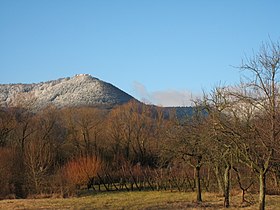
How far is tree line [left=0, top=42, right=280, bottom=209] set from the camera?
1326 centimetres

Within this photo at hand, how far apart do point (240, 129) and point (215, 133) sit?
147cm

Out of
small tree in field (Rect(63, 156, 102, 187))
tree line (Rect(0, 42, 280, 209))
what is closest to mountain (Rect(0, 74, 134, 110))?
tree line (Rect(0, 42, 280, 209))

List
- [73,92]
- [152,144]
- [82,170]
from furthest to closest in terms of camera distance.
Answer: [73,92], [152,144], [82,170]

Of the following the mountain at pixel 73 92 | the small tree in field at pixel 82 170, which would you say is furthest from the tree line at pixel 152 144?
the mountain at pixel 73 92

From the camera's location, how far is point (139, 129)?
51.9 m

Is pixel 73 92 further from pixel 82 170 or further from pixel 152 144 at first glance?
pixel 82 170

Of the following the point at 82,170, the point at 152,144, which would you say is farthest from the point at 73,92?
the point at 82,170

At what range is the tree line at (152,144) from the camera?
13.3m

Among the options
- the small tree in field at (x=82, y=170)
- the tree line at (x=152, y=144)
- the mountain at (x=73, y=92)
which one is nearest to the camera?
the tree line at (x=152, y=144)

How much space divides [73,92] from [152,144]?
53004 millimetres

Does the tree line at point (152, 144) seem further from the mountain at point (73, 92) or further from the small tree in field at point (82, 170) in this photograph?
the mountain at point (73, 92)

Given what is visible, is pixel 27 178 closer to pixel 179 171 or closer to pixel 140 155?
pixel 179 171

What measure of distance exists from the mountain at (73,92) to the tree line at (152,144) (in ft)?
99.9

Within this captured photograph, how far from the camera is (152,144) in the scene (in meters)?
50.2
